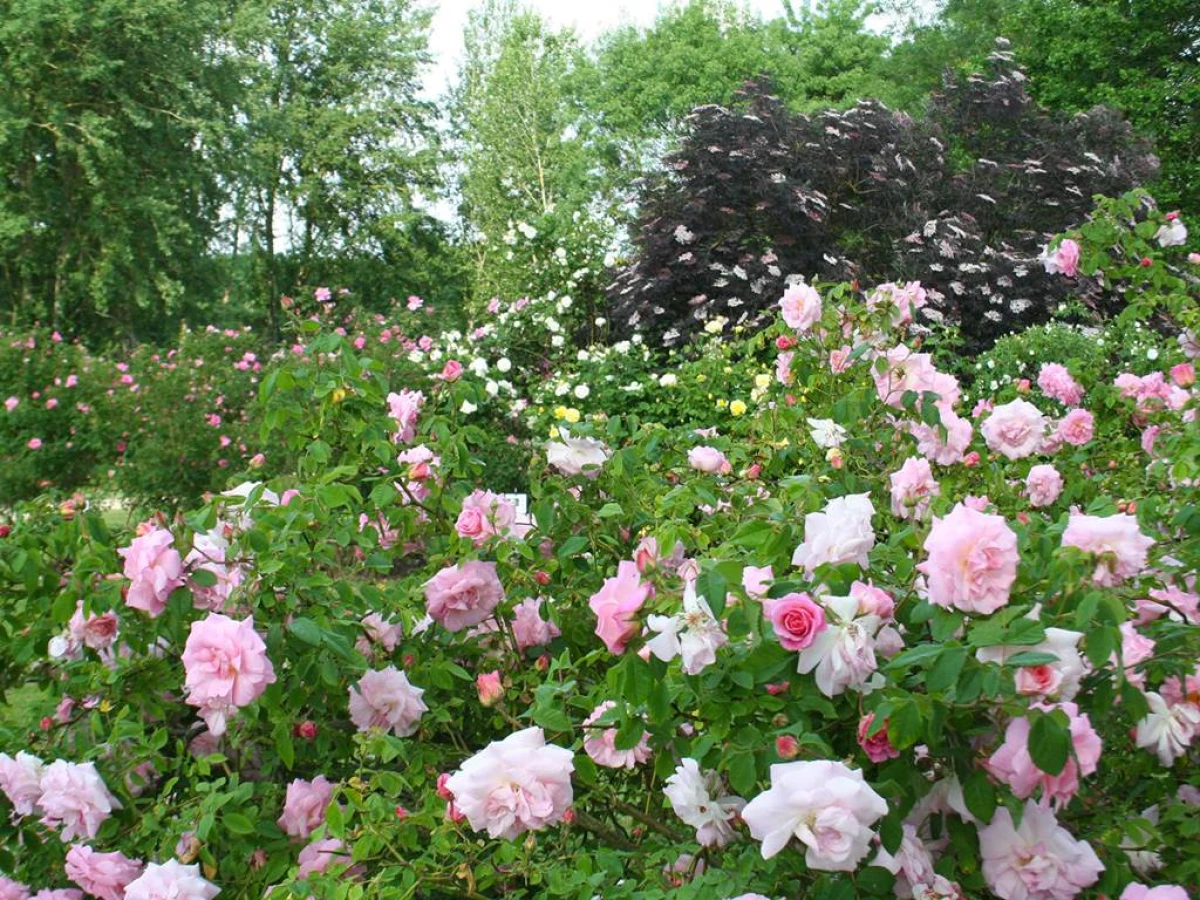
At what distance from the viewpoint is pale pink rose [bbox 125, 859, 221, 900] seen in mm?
1349

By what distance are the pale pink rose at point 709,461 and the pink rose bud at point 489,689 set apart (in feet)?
2.12

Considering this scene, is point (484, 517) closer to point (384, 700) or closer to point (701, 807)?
point (384, 700)

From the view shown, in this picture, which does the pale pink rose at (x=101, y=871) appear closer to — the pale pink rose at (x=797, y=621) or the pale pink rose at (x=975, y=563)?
the pale pink rose at (x=797, y=621)

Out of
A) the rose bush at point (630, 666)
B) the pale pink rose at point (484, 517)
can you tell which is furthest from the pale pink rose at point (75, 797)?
the pale pink rose at point (484, 517)

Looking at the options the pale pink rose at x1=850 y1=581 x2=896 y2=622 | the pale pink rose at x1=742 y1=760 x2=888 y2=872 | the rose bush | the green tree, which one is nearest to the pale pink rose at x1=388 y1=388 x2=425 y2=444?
the rose bush

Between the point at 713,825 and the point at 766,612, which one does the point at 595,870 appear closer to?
the point at 713,825

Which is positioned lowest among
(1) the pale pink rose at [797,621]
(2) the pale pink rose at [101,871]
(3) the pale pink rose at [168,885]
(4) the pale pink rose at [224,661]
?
(2) the pale pink rose at [101,871]

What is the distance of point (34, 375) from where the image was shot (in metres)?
10.2

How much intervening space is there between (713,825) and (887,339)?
131 cm

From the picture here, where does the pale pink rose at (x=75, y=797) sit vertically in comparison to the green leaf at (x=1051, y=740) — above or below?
below

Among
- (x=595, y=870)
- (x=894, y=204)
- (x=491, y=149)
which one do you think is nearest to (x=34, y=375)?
(x=894, y=204)

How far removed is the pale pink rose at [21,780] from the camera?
1.49 meters

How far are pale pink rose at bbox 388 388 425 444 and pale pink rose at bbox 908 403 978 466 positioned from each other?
0.95 m

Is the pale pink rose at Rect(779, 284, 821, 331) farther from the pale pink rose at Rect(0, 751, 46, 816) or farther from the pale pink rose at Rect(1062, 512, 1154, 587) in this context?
the pale pink rose at Rect(0, 751, 46, 816)
